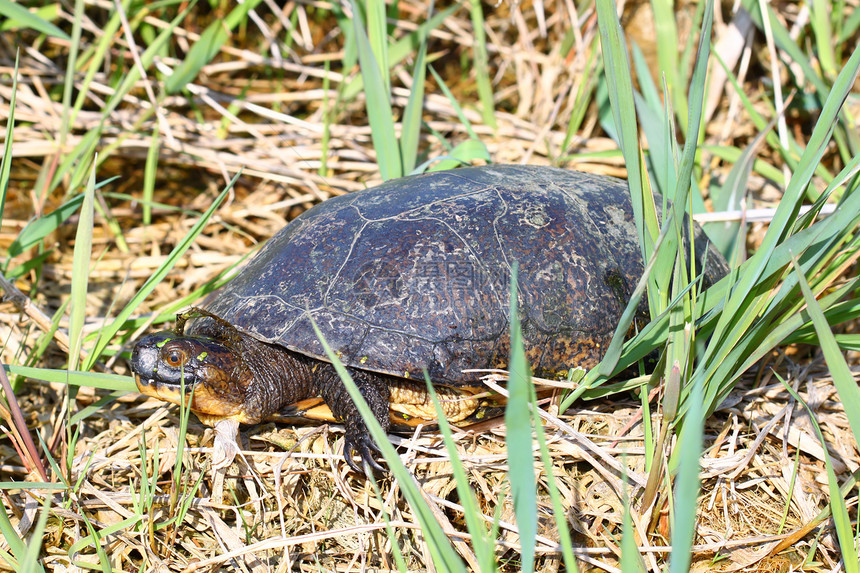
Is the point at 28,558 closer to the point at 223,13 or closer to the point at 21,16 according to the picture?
the point at 21,16

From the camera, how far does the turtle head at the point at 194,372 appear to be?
2104mm

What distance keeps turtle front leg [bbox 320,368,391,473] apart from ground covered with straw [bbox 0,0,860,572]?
0.36 feet

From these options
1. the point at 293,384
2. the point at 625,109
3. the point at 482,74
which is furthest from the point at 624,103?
the point at 482,74

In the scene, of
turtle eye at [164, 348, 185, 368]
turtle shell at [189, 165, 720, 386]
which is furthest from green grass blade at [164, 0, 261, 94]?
turtle eye at [164, 348, 185, 368]

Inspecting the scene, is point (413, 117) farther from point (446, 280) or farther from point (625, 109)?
point (625, 109)

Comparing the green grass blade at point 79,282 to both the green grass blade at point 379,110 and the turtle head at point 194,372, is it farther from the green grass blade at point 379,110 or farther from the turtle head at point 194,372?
the green grass blade at point 379,110

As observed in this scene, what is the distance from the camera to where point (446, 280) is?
86.0 inches

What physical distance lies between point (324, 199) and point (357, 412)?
169cm

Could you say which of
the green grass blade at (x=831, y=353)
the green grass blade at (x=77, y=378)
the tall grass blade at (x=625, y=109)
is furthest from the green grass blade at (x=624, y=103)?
the green grass blade at (x=77, y=378)

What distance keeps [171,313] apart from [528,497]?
1.96 m

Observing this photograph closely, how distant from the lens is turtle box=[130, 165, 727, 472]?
2.12m

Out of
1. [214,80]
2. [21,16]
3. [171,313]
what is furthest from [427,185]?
[214,80]

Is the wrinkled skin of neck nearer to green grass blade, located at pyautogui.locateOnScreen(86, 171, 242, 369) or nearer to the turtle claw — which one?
the turtle claw

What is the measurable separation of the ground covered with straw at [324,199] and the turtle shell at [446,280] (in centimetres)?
28
